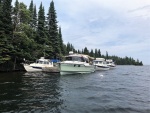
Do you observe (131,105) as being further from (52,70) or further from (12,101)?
(52,70)

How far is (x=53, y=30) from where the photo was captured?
59906 mm

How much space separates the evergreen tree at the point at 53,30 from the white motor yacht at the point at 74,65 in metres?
18.2

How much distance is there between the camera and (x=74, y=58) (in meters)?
39.1

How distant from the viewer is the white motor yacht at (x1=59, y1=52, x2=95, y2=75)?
36.4 m

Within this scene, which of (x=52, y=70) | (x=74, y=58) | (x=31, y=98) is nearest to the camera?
(x=31, y=98)

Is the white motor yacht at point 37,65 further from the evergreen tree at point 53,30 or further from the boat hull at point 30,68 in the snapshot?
the evergreen tree at point 53,30

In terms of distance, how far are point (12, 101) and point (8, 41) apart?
28.2 m

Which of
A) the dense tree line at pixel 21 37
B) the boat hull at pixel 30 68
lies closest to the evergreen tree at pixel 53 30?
the dense tree line at pixel 21 37

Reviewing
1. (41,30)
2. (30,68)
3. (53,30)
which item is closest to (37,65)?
(30,68)

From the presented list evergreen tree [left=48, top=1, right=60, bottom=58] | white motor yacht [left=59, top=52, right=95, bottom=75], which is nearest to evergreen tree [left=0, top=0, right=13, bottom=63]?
white motor yacht [left=59, top=52, right=95, bottom=75]

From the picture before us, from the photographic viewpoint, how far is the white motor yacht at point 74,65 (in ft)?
119

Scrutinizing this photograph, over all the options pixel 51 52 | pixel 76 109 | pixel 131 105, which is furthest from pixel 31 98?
pixel 51 52

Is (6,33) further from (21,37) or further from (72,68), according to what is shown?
(72,68)

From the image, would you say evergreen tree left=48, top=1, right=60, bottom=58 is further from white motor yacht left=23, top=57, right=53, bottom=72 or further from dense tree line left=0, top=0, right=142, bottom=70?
white motor yacht left=23, top=57, right=53, bottom=72
